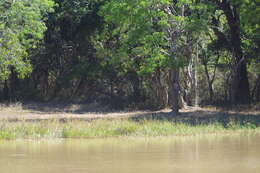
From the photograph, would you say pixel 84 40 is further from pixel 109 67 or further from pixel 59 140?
pixel 59 140

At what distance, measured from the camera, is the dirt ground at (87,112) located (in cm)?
2947

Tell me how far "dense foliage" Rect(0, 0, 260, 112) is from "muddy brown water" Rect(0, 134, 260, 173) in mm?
8709

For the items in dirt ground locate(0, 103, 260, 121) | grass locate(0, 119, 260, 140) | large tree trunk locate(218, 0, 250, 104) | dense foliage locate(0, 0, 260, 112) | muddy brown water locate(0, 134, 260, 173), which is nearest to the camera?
muddy brown water locate(0, 134, 260, 173)

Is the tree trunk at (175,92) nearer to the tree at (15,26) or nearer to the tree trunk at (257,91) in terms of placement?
the tree at (15,26)

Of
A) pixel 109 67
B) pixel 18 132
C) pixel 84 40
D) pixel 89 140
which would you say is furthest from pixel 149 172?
pixel 84 40

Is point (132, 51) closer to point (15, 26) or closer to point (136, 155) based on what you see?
point (15, 26)

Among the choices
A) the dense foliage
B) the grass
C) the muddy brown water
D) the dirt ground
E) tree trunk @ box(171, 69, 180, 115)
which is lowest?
the muddy brown water

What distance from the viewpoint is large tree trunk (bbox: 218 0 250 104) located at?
34.4m

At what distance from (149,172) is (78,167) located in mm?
2094

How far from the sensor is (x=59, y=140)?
21.4 metres

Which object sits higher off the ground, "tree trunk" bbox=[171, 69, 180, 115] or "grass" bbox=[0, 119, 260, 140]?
"tree trunk" bbox=[171, 69, 180, 115]

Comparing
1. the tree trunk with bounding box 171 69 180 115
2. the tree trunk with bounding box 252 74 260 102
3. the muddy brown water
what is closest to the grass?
the muddy brown water

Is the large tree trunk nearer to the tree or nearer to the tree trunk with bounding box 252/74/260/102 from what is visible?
the tree trunk with bounding box 252/74/260/102

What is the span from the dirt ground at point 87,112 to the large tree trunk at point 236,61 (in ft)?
7.41
